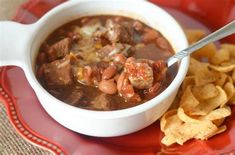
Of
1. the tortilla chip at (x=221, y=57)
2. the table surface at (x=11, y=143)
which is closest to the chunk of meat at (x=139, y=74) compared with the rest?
the tortilla chip at (x=221, y=57)

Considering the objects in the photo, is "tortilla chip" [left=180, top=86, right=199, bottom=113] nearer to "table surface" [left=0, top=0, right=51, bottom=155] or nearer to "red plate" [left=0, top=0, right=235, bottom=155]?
"red plate" [left=0, top=0, right=235, bottom=155]

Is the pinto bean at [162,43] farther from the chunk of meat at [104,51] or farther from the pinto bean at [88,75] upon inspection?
the pinto bean at [88,75]

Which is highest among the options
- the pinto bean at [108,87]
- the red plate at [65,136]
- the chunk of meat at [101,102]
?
the pinto bean at [108,87]

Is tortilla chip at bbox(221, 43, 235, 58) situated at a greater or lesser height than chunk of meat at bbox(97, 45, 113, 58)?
lesser

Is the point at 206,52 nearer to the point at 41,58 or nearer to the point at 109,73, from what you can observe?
the point at 109,73

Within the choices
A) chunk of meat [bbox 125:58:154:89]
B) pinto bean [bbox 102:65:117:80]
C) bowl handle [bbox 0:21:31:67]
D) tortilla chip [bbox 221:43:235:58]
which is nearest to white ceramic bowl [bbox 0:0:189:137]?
bowl handle [bbox 0:21:31:67]

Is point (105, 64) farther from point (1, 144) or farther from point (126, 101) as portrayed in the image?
point (1, 144)

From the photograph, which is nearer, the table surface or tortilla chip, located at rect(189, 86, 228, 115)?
tortilla chip, located at rect(189, 86, 228, 115)

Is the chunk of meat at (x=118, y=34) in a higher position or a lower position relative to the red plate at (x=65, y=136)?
higher
